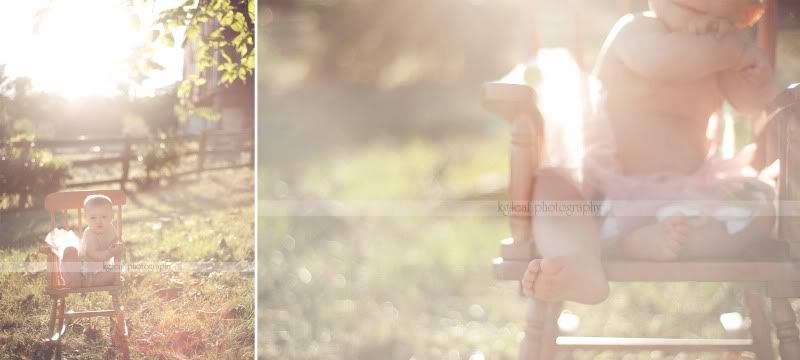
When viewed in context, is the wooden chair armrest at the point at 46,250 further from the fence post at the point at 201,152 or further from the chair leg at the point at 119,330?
the fence post at the point at 201,152

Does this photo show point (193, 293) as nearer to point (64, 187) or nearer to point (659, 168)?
point (64, 187)

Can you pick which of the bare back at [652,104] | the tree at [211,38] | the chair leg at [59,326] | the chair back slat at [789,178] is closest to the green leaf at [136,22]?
the tree at [211,38]

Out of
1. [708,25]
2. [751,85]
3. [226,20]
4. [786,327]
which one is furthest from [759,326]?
[226,20]

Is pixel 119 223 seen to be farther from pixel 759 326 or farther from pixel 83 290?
pixel 759 326

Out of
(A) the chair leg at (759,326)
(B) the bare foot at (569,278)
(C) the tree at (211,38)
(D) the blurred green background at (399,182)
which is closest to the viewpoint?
(B) the bare foot at (569,278)

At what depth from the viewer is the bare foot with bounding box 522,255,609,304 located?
3.01ft

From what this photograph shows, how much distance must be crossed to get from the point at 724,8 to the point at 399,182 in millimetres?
738

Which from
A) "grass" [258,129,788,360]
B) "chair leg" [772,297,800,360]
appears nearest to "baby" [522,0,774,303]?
"chair leg" [772,297,800,360]

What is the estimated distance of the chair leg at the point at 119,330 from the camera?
116cm

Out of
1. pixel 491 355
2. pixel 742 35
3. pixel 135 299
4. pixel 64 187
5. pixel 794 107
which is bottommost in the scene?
pixel 491 355

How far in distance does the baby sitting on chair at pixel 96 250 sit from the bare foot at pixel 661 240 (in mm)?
813

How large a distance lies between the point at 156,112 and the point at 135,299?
12.6 inches

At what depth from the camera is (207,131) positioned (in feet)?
3.96

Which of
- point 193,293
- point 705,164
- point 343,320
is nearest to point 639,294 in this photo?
point 705,164
